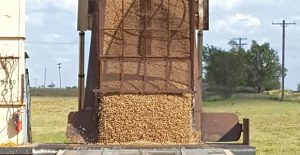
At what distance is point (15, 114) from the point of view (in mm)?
6473

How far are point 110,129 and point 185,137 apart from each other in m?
0.75

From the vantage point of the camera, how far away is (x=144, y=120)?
269 inches

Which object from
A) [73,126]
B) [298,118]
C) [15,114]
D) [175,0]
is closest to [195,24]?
[175,0]

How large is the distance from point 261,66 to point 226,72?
641cm

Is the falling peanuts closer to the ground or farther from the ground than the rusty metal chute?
closer to the ground

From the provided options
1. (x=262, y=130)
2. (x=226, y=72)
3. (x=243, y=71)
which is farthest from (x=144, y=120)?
(x=243, y=71)

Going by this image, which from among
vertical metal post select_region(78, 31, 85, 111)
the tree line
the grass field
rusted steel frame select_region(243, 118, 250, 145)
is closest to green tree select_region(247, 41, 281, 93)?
the tree line

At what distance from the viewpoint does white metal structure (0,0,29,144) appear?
6441mm

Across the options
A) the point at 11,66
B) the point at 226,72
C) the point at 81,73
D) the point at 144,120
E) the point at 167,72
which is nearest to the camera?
the point at 11,66

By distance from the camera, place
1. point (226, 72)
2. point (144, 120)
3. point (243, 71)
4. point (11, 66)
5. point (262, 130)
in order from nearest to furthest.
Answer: point (11, 66)
point (144, 120)
point (262, 130)
point (226, 72)
point (243, 71)

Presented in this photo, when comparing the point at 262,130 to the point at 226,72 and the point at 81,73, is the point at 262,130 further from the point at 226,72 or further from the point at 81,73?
the point at 226,72

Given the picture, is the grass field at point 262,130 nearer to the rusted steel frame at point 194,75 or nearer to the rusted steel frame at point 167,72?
the rusted steel frame at point 194,75

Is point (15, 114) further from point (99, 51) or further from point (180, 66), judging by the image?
point (180, 66)

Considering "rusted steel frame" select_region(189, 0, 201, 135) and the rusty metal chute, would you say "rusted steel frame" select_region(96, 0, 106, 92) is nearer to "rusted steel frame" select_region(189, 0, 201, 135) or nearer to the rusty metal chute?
the rusty metal chute
